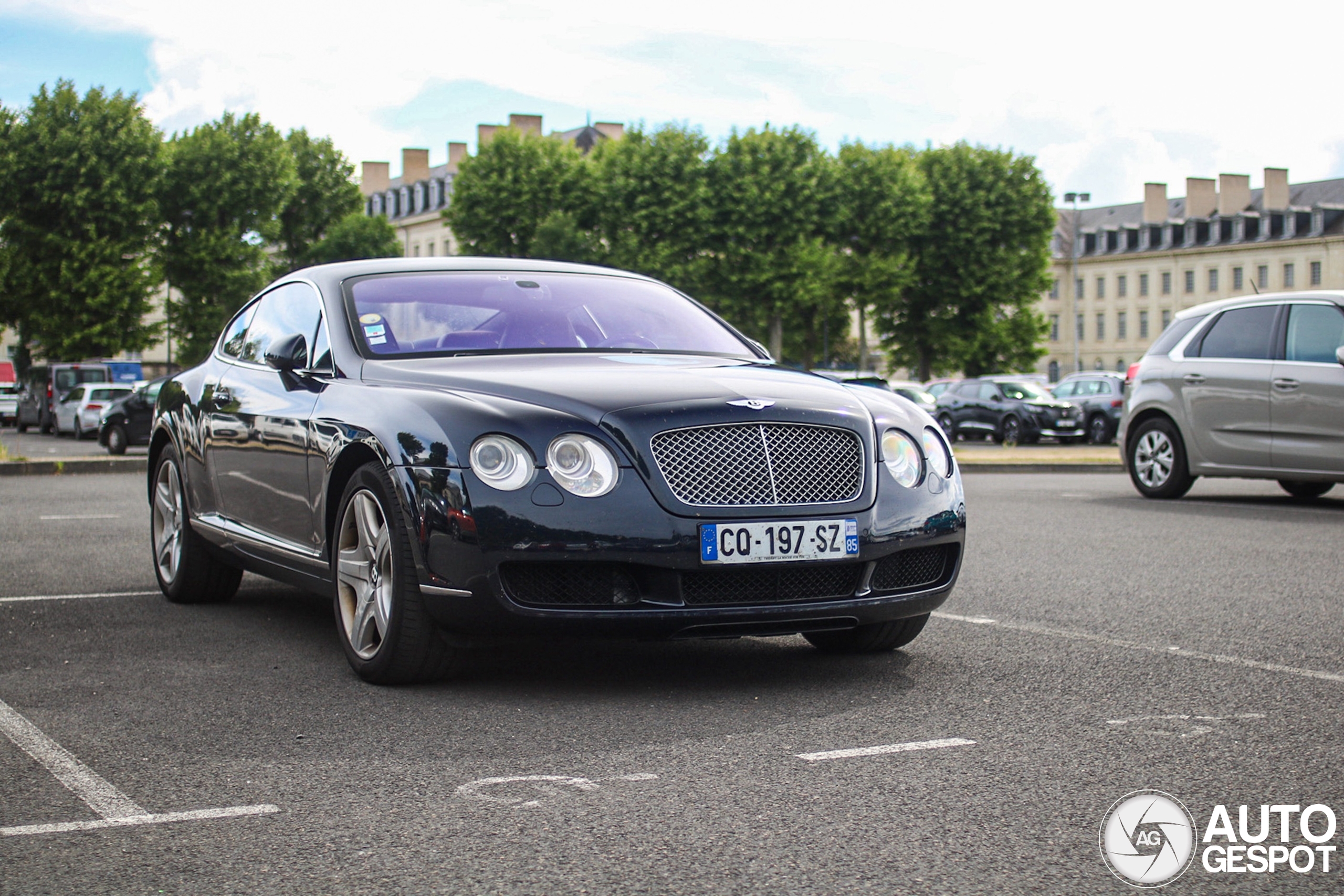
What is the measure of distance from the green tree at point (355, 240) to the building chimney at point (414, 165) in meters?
35.0

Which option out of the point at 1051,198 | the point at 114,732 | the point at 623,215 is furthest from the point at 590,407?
the point at 1051,198

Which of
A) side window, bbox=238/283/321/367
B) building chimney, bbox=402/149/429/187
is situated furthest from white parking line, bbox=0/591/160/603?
building chimney, bbox=402/149/429/187

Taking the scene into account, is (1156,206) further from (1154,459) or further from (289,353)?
(289,353)

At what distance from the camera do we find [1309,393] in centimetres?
1242

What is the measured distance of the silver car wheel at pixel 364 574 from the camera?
514 cm

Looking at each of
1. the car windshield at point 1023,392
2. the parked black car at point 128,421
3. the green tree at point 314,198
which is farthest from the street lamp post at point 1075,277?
the parked black car at point 128,421

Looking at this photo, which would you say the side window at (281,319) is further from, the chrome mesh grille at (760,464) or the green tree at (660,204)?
the green tree at (660,204)

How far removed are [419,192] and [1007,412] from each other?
3046 inches

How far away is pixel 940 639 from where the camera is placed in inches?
242

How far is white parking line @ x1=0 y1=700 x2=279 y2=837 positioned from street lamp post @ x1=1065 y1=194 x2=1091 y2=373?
Answer: 280ft

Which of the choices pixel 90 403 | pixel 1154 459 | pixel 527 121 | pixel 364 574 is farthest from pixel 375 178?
pixel 364 574

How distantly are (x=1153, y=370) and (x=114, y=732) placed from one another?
36.6ft

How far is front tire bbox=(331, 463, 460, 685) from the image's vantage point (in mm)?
4992

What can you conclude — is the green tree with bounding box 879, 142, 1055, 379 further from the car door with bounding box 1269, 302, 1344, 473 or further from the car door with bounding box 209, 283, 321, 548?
the car door with bounding box 209, 283, 321, 548
